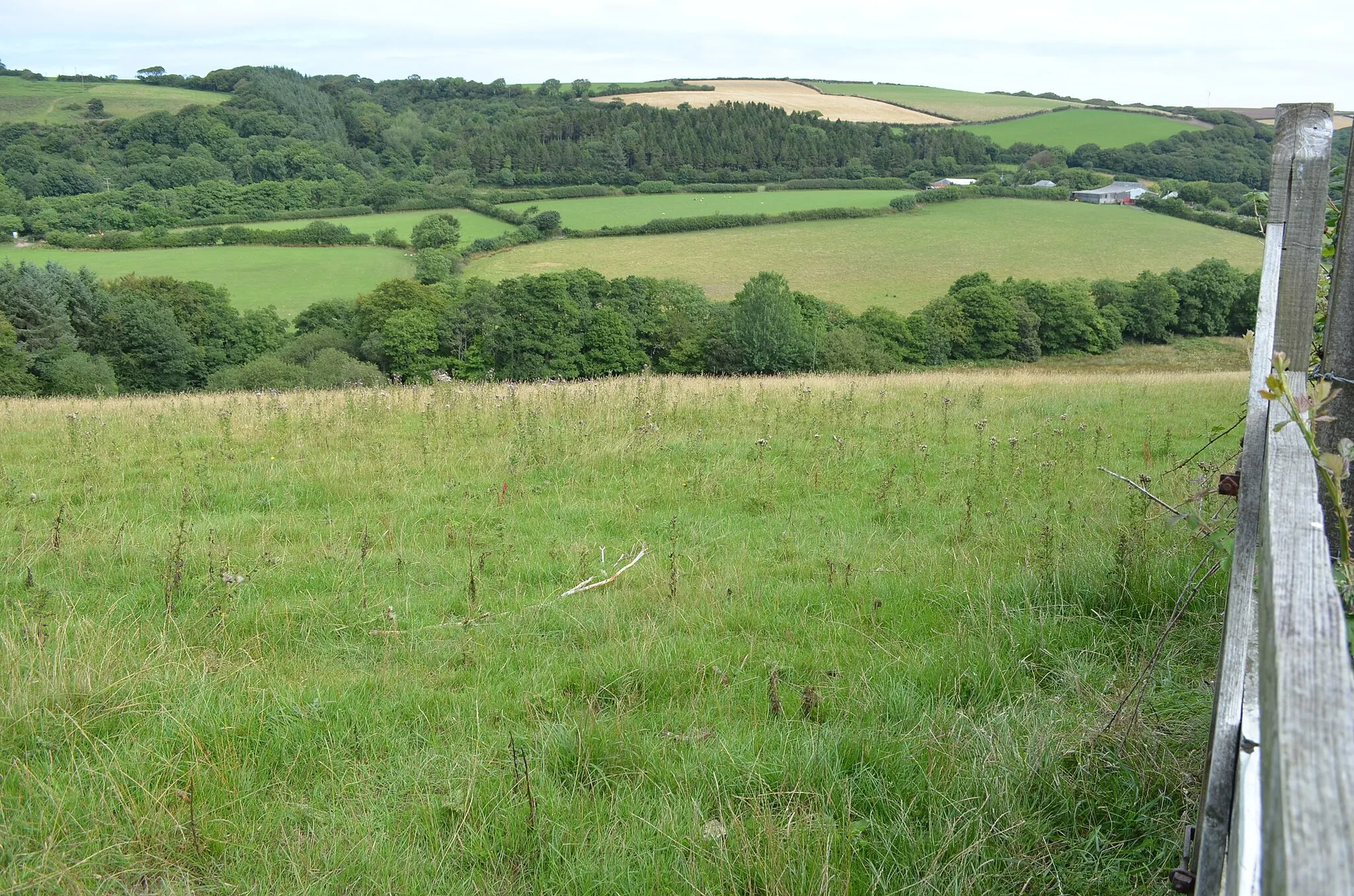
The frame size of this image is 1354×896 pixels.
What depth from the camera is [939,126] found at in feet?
370

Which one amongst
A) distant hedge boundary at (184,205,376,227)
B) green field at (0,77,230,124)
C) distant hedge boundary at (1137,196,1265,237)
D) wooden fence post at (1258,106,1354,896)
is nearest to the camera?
wooden fence post at (1258,106,1354,896)

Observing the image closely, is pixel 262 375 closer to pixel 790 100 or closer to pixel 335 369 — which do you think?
pixel 335 369

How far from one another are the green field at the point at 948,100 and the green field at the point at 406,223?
221ft

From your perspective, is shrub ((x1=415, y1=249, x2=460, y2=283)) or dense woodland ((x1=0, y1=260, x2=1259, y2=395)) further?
shrub ((x1=415, y1=249, x2=460, y2=283))

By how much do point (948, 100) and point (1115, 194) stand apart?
5201cm

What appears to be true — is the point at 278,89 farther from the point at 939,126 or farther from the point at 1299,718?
the point at 1299,718

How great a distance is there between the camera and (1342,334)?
→ 2.90 metres

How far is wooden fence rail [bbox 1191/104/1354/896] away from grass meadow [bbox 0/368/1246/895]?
41.0 inches

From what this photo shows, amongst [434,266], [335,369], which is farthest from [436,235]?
[335,369]

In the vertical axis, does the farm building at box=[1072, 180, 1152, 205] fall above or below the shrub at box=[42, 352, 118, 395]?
above

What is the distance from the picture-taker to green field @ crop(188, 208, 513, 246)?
84000 mm

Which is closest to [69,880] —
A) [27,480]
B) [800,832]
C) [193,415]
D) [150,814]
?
[150,814]

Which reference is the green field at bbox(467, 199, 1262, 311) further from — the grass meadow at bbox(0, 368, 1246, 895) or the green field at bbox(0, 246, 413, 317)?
the grass meadow at bbox(0, 368, 1246, 895)

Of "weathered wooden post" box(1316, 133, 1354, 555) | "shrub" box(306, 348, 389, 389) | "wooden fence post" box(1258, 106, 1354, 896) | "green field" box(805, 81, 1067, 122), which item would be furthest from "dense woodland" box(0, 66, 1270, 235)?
"wooden fence post" box(1258, 106, 1354, 896)
